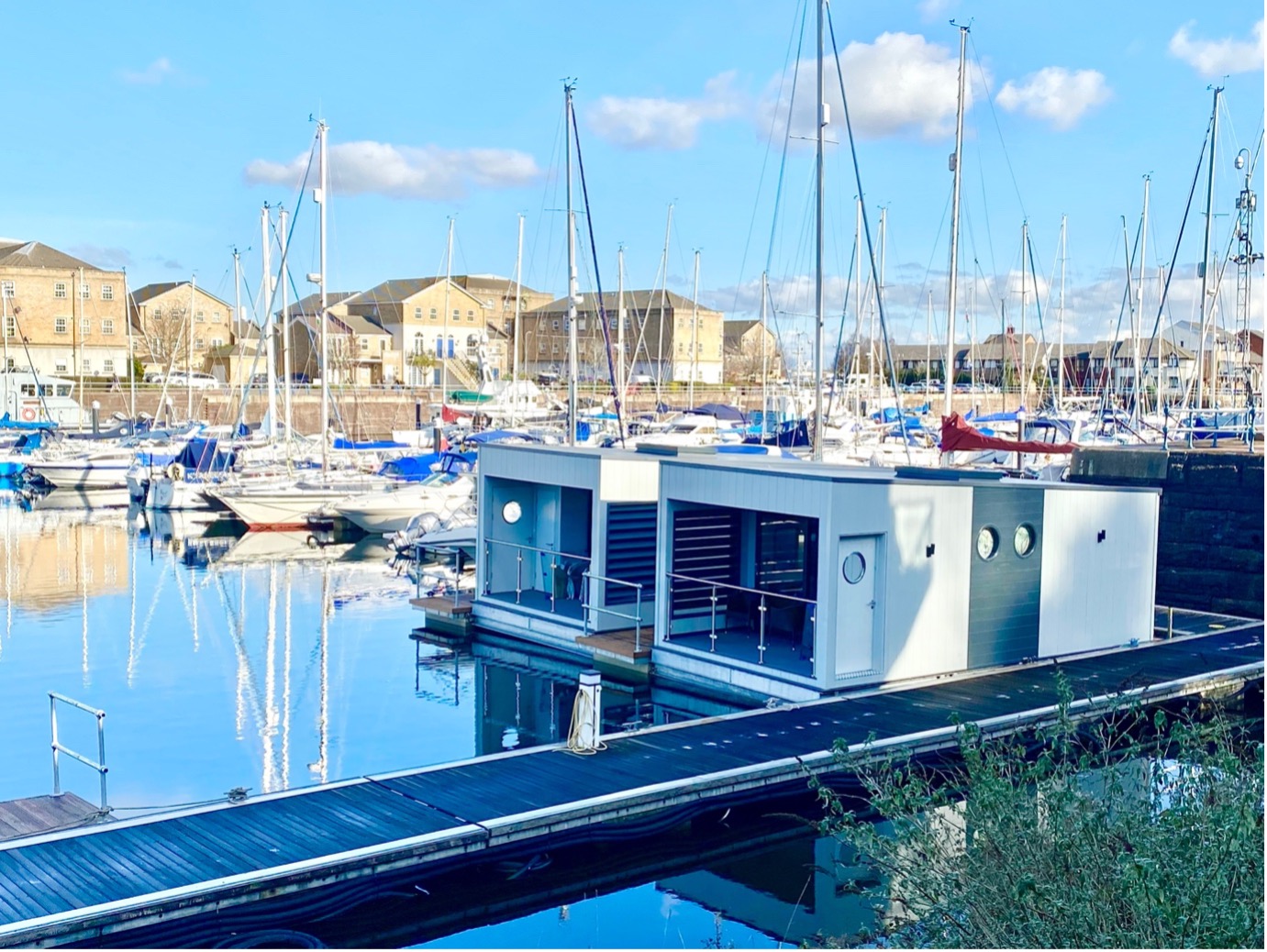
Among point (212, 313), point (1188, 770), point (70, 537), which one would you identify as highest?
point (212, 313)

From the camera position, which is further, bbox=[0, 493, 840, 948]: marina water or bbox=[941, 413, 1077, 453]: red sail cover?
bbox=[941, 413, 1077, 453]: red sail cover

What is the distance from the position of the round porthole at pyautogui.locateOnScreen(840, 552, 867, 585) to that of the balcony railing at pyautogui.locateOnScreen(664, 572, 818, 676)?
1779mm

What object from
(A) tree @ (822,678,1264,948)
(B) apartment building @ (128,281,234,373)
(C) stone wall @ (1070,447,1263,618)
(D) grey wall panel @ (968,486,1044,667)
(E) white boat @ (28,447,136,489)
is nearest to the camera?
(A) tree @ (822,678,1264,948)

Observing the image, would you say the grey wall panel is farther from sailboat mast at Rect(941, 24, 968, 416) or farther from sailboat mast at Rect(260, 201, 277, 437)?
sailboat mast at Rect(260, 201, 277, 437)

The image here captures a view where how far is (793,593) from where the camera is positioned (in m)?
20.5

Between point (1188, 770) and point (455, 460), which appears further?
point (455, 460)

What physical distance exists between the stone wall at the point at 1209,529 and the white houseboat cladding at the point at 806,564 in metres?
5.73

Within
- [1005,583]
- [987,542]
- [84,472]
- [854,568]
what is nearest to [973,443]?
[1005,583]

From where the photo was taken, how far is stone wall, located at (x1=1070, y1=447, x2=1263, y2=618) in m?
24.9

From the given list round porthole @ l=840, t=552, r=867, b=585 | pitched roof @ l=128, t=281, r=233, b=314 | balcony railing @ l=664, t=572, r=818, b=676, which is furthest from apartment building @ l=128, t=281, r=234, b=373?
round porthole @ l=840, t=552, r=867, b=585

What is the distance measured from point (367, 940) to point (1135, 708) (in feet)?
20.4

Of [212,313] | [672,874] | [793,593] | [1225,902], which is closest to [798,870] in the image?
[672,874]

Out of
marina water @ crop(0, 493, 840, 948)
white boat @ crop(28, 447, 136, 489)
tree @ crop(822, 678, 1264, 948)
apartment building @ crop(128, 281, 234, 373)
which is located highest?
apartment building @ crop(128, 281, 234, 373)

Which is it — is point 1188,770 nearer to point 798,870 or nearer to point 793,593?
point 798,870
